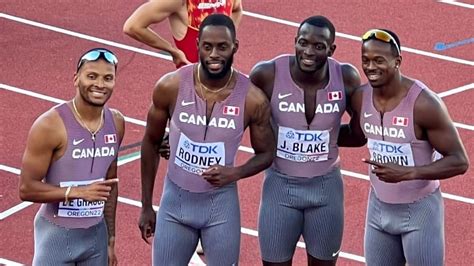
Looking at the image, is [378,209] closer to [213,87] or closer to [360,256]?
[213,87]

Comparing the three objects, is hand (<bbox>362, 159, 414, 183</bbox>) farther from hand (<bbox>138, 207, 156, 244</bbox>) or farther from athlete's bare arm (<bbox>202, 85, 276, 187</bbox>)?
hand (<bbox>138, 207, 156, 244</bbox>)

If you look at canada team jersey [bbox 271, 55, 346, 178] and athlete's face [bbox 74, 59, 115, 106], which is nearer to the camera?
athlete's face [bbox 74, 59, 115, 106]

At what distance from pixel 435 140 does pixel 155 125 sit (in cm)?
170

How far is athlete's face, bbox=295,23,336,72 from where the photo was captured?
26.0 ft

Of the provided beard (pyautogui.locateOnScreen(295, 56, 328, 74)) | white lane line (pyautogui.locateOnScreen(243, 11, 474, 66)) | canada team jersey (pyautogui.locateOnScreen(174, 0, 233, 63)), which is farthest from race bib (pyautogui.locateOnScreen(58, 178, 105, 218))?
white lane line (pyautogui.locateOnScreen(243, 11, 474, 66))

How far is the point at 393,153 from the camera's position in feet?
25.7

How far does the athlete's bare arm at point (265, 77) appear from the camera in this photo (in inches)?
322

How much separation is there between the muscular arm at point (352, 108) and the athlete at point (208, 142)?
1.84 ft

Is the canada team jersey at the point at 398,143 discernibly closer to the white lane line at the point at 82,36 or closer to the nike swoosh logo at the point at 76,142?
the nike swoosh logo at the point at 76,142

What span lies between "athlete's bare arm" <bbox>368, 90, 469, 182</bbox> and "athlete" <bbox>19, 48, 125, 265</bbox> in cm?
160

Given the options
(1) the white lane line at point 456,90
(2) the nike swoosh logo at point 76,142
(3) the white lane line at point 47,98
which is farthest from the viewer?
(1) the white lane line at point 456,90

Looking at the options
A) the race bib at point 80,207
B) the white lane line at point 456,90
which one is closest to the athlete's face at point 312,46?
the race bib at point 80,207

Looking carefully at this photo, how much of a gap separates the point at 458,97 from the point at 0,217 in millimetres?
5011

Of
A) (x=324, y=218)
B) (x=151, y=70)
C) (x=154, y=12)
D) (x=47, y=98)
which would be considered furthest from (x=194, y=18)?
(x=151, y=70)
